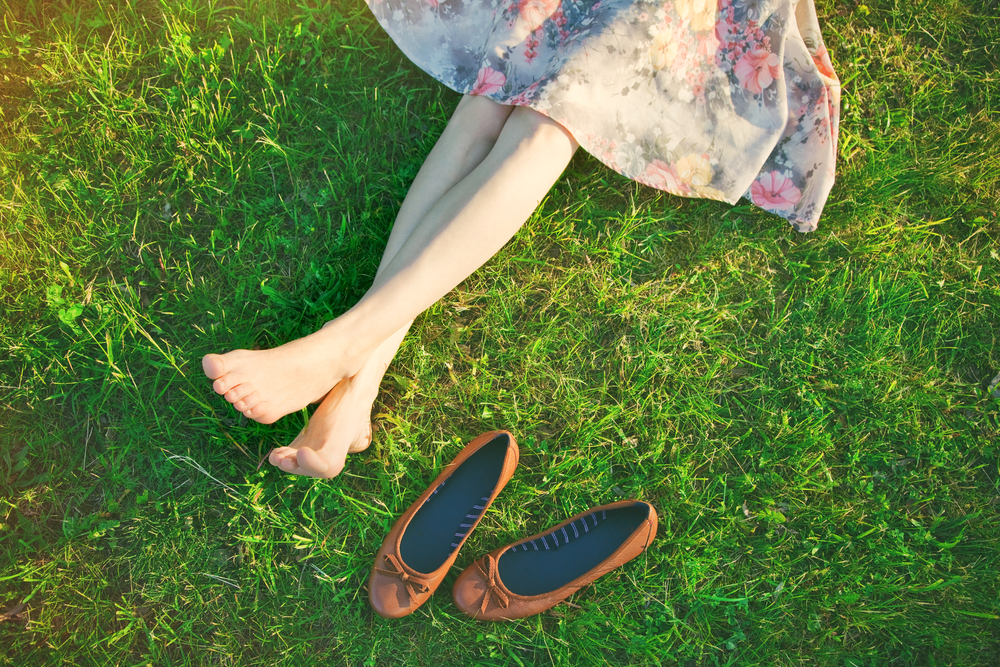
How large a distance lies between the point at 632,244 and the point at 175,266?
2.14 metres

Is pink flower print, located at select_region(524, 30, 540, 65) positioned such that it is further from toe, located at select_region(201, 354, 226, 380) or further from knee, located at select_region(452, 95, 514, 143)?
toe, located at select_region(201, 354, 226, 380)

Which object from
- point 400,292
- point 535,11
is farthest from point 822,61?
point 400,292

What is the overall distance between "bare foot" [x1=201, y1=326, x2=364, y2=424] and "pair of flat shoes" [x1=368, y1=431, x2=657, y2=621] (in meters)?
0.83

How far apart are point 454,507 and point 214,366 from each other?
1199 millimetres

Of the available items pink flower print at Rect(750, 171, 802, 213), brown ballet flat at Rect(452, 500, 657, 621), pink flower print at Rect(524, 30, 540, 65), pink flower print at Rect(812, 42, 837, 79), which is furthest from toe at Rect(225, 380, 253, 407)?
pink flower print at Rect(812, 42, 837, 79)

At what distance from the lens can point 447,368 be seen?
2629 millimetres

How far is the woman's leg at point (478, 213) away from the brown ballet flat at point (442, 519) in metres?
0.57

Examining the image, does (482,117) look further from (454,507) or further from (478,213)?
(454,507)

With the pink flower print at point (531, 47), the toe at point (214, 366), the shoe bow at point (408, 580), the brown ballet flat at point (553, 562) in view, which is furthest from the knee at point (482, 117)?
the shoe bow at point (408, 580)

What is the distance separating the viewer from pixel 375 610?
8.01ft

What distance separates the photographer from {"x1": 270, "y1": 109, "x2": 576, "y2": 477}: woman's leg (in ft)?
6.60

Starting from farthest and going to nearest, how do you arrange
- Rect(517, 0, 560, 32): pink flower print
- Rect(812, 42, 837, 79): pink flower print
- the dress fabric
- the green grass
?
the green grass
Rect(812, 42, 837, 79): pink flower print
Rect(517, 0, 560, 32): pink flower print
the dress fabric

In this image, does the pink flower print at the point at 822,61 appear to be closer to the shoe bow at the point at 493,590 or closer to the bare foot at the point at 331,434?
the bare foot at the point at 331,434

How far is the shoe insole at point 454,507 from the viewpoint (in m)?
2.52
